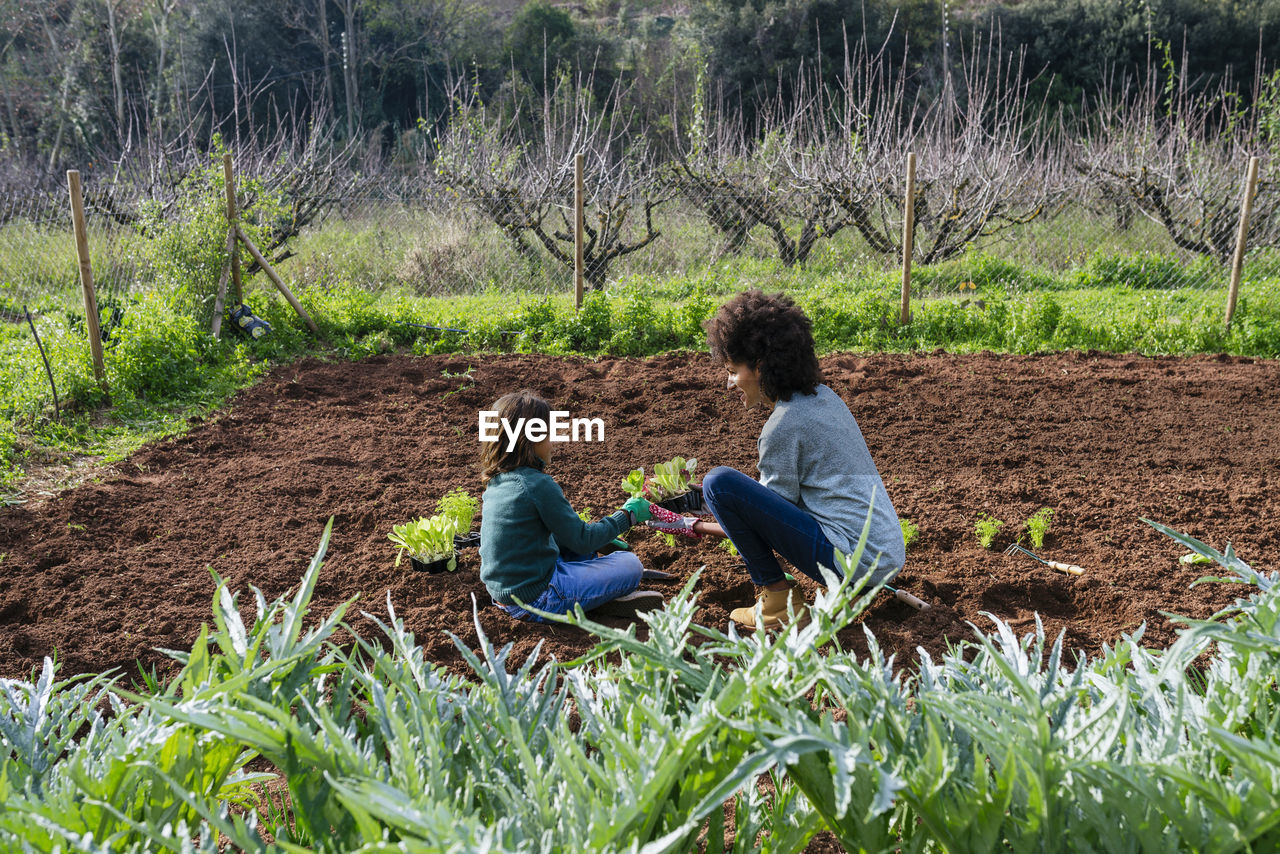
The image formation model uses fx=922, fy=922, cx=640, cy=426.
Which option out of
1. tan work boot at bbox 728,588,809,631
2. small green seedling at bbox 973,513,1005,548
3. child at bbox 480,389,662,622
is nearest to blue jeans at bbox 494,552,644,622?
child at bbox 480,389,662,622

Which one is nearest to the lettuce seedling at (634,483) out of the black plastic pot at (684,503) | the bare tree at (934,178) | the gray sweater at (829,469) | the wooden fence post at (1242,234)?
the black plastic pot at (684,503)

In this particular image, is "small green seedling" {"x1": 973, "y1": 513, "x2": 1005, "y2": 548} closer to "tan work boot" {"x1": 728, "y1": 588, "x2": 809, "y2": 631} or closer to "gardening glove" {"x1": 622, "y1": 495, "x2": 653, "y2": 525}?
"tan work boot" {"x1": 728, "y1": 588, "x2": 809, "y2": 631}

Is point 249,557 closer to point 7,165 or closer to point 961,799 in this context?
point 961,799

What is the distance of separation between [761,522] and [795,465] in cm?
24

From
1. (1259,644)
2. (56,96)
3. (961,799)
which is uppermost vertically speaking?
(56,96)

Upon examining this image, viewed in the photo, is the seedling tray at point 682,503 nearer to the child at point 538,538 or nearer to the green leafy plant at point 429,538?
the child at point 538,538

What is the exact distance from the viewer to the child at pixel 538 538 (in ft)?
10.7

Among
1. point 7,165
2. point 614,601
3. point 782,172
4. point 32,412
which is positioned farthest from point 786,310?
point 7,165

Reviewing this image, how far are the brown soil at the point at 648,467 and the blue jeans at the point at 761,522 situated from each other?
0.34 meters

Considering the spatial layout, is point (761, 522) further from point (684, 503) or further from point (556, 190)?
point (556, 190)

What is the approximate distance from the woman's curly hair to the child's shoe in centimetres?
91

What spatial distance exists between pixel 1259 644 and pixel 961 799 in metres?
0.51

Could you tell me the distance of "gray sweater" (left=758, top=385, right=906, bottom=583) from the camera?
3.22 metres

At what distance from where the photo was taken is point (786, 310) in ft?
10.8
